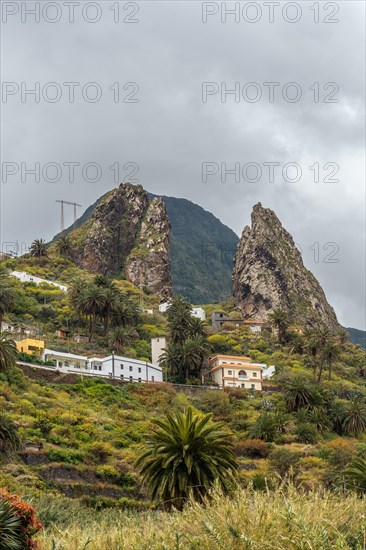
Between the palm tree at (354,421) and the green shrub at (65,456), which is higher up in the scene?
the palm tree at (354,421)

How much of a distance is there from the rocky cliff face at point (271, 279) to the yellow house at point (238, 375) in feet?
185

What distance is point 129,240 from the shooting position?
546 ft

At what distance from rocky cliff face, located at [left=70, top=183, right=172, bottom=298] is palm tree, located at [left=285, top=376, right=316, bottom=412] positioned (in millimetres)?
75329

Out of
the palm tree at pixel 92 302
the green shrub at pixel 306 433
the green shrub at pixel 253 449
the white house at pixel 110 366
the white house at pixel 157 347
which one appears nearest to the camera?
the green shrub at pixel 253 449

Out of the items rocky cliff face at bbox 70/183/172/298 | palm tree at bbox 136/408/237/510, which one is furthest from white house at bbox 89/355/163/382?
rocky cliff face at bbox 70/183/172/298

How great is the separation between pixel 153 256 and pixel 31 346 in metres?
77.9

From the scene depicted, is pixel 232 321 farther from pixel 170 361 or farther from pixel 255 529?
pixel 255 529

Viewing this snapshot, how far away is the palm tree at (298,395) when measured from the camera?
259 ft

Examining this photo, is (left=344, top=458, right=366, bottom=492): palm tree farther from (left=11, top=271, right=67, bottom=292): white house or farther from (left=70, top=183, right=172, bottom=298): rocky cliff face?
(left=70, top=183, right=172, bottom=298): rocky cliff face

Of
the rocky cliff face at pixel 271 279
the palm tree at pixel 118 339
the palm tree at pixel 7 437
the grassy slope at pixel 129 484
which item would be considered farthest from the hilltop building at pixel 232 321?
the palm tree at pixel 7 437

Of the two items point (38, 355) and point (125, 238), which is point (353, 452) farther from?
point (125, 238)

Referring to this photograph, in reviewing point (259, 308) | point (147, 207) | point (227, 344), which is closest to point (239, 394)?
point (227, 344)

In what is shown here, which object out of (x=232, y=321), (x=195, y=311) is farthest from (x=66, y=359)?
(x=232, y=321)

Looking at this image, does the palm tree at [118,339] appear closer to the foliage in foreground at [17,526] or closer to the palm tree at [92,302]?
the palm tree at [92,302]
